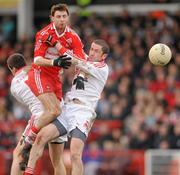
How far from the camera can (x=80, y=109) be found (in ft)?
46.5

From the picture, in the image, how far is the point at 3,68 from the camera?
982 inches

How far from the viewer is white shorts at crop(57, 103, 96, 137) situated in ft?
46.3

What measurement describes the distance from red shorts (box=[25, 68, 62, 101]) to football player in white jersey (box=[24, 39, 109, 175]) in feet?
0.81

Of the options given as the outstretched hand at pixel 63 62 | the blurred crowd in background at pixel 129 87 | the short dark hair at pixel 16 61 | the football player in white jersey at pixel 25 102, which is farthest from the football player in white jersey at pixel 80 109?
the blurred crowd in background at pixel 129 87

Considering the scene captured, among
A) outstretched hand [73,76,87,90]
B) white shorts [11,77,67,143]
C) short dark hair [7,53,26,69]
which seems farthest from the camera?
short dark hair [7,53,26,69]

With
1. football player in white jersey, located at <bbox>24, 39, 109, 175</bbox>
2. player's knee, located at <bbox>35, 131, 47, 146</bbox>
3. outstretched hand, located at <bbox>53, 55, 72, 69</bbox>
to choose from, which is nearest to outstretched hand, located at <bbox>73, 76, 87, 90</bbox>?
football player in white jersey, located at <bbox>24, 39, 109, 175</bbox>

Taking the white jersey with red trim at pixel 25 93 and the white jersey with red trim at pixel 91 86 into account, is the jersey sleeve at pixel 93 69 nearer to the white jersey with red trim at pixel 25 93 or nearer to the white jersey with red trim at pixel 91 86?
the white jersey with red trim at pixel 91 86

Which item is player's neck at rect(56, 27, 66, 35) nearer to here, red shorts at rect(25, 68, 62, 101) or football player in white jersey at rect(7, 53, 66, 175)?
red shorts at rect(25, 68, 62, 101)

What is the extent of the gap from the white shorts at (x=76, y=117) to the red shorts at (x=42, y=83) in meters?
0.30

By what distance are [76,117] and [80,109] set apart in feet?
0.48

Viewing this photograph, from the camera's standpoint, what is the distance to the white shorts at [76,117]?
14109 millimetres

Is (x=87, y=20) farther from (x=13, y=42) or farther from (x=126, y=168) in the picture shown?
(x=126, y=168)

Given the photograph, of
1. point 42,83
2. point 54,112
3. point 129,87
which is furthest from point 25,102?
point 129,87

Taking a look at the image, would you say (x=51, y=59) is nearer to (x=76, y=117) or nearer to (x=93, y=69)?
(x=93, y=69)
